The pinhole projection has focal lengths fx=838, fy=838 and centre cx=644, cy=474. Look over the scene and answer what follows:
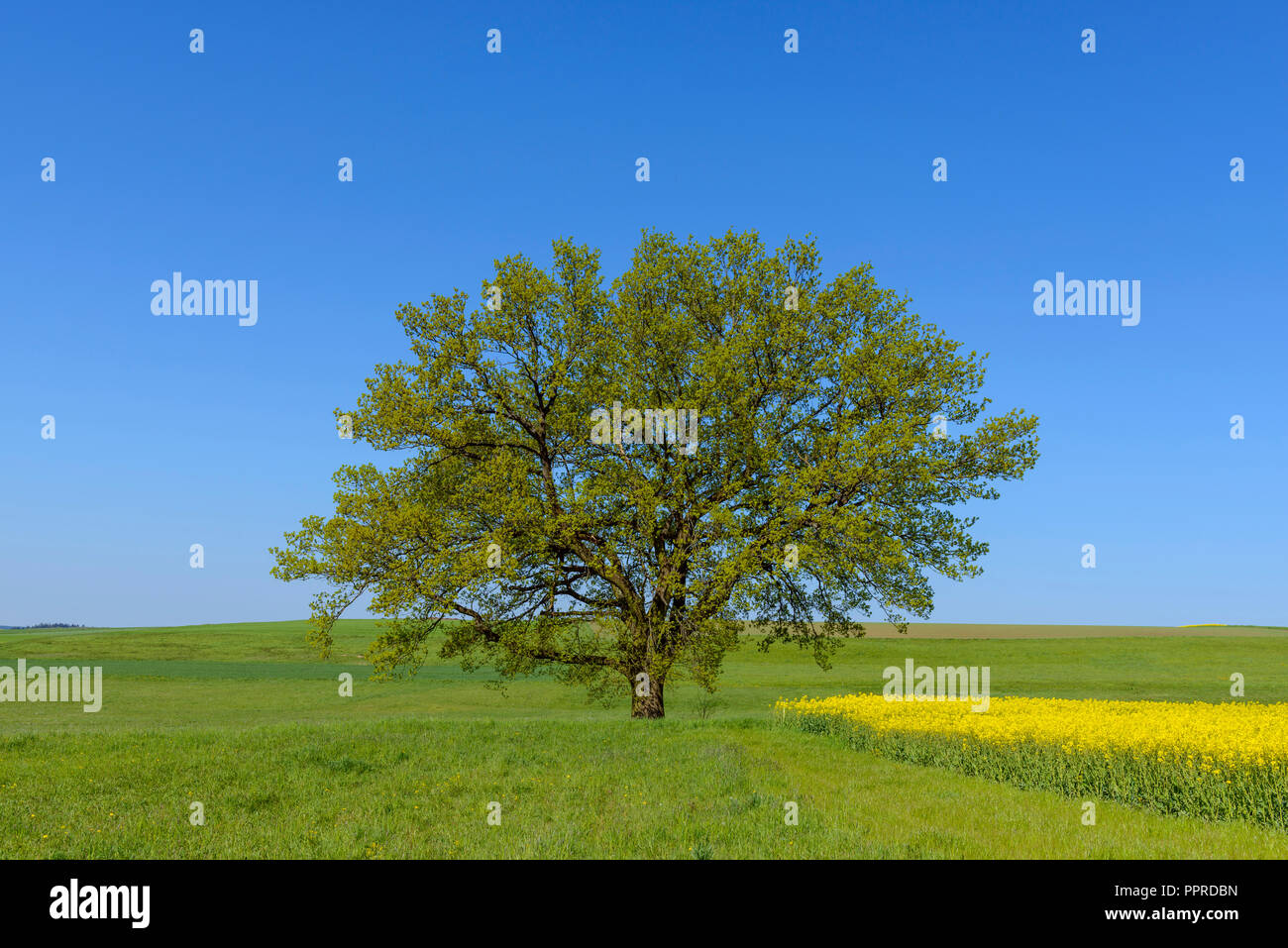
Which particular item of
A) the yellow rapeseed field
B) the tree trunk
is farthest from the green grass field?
the tree trunk

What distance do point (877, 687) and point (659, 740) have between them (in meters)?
32.3

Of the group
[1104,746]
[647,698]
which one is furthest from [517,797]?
[647,698]

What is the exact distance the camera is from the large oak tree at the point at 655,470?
2481 cm

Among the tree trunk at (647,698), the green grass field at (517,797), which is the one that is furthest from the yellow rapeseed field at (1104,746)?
the tree trunk at (647,698)

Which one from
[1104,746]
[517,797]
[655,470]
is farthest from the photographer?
[655,470]

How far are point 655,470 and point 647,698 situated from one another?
25.6 ft

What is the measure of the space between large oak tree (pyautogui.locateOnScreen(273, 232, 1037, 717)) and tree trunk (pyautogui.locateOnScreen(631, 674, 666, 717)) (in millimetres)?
104

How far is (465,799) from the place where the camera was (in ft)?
49.9

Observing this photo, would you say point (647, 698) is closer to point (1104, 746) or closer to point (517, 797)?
point (517, 797)

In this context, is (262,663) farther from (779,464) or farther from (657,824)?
(657,824)

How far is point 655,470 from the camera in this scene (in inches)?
1051

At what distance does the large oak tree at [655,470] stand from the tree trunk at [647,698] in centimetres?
10
